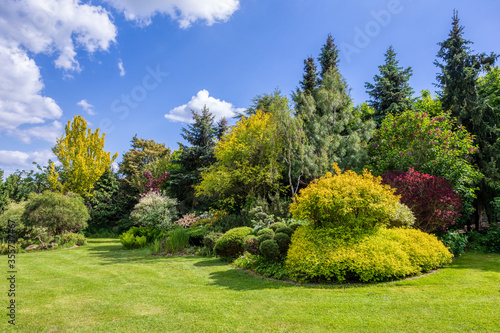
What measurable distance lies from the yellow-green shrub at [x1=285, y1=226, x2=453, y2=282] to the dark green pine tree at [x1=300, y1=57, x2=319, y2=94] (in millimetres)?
13332

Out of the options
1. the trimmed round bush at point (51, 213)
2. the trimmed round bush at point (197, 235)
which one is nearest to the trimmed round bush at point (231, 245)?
the trimmed round bush at point (197, 235)

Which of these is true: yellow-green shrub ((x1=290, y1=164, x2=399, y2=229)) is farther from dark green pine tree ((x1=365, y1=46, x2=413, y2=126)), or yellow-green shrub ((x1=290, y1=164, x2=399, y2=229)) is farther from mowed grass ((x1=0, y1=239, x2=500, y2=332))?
dark green pine tree ((x1=365, y1=46, x2=413, y2=126))

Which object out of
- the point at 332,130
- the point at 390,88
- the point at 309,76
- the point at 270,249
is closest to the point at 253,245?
the point at 270,249

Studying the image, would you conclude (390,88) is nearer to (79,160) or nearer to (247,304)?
(247,304)

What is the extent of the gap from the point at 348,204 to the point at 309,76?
14.1 metres

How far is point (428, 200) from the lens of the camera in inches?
314

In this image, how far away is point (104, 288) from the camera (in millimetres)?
5418

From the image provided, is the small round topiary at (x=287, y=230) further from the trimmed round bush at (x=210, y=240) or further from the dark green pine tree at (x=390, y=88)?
the dark green pine tree at (x=390, y=88)

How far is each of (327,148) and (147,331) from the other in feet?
36.9

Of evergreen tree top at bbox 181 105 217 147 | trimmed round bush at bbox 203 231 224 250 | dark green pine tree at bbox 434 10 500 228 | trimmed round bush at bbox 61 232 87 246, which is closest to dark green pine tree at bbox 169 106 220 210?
evergreen tree top at bbox 181 105 217 147

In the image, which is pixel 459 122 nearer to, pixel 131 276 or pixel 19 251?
pixel 131 276

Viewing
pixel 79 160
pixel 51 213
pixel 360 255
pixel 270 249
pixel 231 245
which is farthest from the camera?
pixel 79 160

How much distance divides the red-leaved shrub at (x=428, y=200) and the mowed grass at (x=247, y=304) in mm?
1564

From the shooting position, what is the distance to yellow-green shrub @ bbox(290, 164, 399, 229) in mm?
5957
